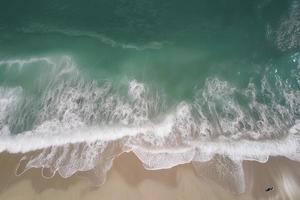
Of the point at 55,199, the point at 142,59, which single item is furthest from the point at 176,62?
the point at 55,199

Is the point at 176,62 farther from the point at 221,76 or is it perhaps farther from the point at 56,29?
the point at 56,29

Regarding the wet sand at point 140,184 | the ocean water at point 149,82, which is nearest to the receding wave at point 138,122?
the ocean water at point 149,82

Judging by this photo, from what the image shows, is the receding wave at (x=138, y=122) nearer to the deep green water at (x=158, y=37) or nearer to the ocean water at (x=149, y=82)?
the ocean water at (x=149, y=82)

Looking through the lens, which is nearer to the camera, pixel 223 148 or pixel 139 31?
pixel 223 148

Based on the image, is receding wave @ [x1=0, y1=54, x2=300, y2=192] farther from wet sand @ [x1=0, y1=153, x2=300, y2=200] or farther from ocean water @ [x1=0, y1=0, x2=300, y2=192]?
wet sand @ [x1=0, y1=153, x2=300, y2=200]

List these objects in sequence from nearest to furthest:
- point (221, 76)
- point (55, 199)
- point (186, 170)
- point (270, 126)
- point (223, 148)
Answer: point (55, 199) → point (186, 170) → point (223, 148) → point (270, 126) → point (221, 76)

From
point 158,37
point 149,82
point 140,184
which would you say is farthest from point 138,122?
point 158,37
